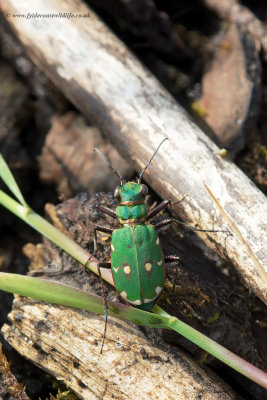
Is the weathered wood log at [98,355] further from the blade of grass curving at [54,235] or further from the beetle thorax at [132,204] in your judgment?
the beetle thorax at [132,204]

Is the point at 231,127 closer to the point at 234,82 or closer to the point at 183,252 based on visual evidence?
the point at 234,82

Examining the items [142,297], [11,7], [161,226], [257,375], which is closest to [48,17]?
[11,7]

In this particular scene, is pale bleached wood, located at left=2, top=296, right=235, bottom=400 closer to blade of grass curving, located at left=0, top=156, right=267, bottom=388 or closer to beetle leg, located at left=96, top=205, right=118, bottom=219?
blade of grass curving, located at left=0, top=156, right=267, bottom=388

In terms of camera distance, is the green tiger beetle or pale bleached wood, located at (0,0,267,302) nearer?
the green tiger beetle

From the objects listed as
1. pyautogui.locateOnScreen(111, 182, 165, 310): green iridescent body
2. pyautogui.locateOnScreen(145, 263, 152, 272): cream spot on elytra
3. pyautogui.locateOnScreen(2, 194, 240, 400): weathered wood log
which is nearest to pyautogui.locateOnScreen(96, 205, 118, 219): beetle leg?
pyautogui.locateOnScreen(111, 182, 165, 310): green iridescent body

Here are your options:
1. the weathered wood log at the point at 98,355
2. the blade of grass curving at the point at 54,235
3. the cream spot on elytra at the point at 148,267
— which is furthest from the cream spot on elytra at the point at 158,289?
the blade of grass curving at the point at 54,235

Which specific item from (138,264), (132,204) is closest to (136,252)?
(138,264)
